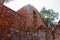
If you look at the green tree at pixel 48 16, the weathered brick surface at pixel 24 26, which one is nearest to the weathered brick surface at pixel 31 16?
the weathered brick surface at pixel 24 26

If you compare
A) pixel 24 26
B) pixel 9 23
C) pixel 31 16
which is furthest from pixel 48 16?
pixel 9 23

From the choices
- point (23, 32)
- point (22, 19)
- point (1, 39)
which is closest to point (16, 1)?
point (22, 19)

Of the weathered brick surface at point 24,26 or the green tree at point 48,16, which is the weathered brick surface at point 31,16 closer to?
the weathered brick surface at point 24,26

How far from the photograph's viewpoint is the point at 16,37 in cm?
471

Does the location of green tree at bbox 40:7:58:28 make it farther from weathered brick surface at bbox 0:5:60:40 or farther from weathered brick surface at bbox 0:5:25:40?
weathered brick surface at bbox 0:5:25:40

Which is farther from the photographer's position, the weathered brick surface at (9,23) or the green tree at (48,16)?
the green tree at (48,16)

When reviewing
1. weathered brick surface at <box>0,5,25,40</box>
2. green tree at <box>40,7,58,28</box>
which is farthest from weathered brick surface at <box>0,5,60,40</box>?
green tree at <box>40,7,58,28</box>

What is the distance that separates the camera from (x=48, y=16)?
6.16 metres

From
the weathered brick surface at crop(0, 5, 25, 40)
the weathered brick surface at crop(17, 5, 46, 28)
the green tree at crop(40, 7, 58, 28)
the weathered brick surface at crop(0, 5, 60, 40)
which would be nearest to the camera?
the weathered brick surface at crop(0, 5, 25, 40)

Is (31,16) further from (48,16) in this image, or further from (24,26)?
(48,16)

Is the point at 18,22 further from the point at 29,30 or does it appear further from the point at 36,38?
the point at 36,38

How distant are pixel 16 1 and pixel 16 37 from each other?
1223 mm

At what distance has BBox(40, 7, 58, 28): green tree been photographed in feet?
20.1

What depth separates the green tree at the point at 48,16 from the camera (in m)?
6.12
